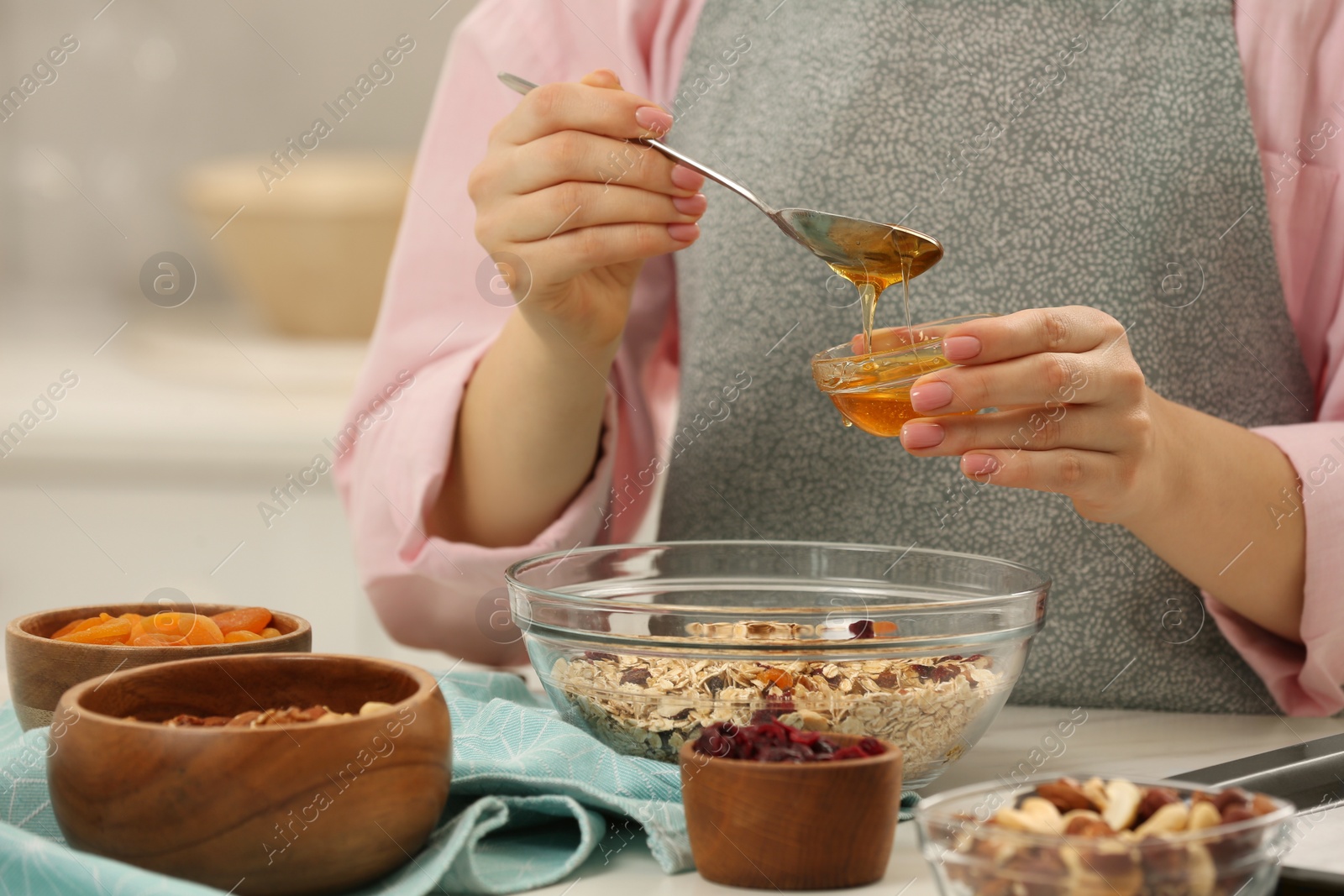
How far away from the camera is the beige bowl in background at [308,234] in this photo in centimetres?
200

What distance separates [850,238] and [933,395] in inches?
5.9

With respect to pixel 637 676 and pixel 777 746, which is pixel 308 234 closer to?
pixel 637 676

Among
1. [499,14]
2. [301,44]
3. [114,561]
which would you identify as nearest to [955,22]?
[499,14]

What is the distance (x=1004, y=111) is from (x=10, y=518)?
152 centimetres

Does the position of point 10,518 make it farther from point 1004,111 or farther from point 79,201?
point 1004,111

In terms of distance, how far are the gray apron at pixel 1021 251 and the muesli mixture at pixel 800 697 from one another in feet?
1.08

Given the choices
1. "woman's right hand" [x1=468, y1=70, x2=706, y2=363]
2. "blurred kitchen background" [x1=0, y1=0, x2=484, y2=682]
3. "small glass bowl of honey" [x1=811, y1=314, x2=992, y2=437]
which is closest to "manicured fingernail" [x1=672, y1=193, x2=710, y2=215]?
"woman's right hand" [x1=468, y1=70, x2=706, y2=363]

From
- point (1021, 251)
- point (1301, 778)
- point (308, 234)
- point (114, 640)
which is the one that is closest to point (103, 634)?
point (114, 640)

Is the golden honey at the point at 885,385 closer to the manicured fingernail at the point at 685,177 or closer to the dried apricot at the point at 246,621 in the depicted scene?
the manicured fingernail at the point at 685,177

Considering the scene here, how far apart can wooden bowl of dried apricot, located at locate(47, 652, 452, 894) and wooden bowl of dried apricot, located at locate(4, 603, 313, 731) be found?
79mm

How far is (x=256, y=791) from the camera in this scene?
1.51 feet

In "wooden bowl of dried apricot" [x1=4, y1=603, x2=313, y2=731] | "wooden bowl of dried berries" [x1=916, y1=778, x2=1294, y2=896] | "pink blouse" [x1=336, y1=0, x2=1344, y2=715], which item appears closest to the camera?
"wooden bowl of dried berries" [x1=916, y1=778, x2=1294, y2=896]

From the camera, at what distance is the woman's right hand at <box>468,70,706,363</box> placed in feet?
2.44

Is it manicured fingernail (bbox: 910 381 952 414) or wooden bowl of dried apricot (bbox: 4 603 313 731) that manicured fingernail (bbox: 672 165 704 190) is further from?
wooden bowl of dried apricot (bbox: 4 603 313 731)
